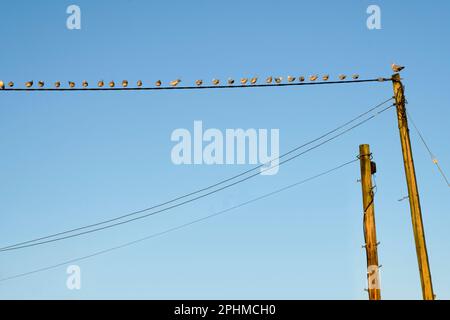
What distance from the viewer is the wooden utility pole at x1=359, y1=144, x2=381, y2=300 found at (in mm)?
15422

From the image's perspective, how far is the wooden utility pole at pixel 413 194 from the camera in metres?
14.9

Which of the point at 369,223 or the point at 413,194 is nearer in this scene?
the point at 413,194

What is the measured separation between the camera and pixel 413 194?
51.7 feet

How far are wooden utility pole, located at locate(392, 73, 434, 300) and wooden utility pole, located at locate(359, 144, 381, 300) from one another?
39.8 inches

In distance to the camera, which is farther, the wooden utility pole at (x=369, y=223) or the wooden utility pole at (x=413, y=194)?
the wooden utility pole at (x=369, y=223)

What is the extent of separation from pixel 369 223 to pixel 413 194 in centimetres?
140

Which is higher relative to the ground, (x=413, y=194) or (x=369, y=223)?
(x=413, y=194)

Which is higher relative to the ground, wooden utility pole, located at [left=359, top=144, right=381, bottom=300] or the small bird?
the small bird

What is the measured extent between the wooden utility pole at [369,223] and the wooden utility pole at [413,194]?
1011 millimetres

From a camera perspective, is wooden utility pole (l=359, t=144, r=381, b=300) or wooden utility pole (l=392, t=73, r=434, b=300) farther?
wooden utility pole (l=359, t=144, r=381, b=300)

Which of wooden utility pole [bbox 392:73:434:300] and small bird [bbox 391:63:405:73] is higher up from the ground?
small bird [bbox 391:63:405:73]
